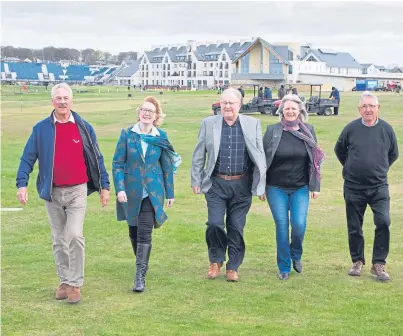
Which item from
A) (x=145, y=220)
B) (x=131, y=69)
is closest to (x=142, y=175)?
(x=145, y=220)

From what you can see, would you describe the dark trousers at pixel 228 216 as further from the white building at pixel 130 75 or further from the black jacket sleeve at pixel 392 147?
the white building at pixel 130 75

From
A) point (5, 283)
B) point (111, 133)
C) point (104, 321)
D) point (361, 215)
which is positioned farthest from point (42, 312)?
point (111, 133)

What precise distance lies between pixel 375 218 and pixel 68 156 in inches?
125

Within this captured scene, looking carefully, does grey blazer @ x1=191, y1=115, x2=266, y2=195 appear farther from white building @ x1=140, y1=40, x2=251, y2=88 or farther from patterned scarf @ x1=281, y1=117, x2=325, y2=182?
white building @ x1=140, y1=40, x2=251, y2=88

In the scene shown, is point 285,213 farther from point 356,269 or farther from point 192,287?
point 192,287

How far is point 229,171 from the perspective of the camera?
6977 millimetres

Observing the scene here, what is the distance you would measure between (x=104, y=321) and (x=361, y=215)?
3.04 metres

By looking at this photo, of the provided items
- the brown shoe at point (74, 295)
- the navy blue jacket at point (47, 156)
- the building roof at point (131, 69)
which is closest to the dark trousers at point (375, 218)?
the navy blue jacket at point (47, 156)

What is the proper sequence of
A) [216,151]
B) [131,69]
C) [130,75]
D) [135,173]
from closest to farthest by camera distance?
1. [135,173]
2. [216,151]
3. [130,75]
4. [131,69]

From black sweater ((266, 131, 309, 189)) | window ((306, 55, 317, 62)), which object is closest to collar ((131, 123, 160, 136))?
black sweater ((266, 131, 309, 189))

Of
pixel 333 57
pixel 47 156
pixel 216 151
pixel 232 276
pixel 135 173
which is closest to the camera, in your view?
pixel 47 156

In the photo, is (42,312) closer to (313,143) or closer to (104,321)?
(104,321)

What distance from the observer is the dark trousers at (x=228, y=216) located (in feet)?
23.1

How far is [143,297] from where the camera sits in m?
6.51
